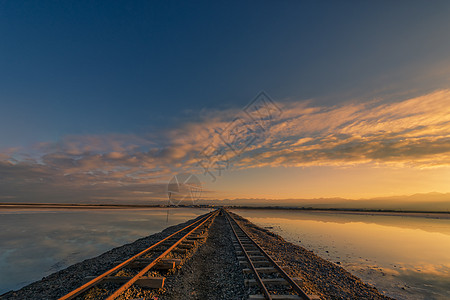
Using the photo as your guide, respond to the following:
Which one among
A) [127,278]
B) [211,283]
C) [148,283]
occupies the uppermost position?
[127,278]

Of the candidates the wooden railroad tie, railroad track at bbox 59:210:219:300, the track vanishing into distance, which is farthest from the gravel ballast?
railroad track at bbox 59:210:219:300

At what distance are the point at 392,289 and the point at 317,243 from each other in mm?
11111

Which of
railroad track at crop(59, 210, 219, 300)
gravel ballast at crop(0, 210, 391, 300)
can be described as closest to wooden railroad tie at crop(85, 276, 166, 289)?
railroad track at crop(59, 210, 219, 300)

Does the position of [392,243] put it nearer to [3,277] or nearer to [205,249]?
[205,249]

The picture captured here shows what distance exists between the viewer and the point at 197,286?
313 inches

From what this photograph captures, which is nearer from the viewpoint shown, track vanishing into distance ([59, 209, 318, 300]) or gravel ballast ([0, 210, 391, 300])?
track vanishing into distance ([59, 209, 318, 300])

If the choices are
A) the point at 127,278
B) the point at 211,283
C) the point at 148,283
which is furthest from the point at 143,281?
the point at 211,283

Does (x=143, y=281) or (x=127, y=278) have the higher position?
(x=127, y=278)

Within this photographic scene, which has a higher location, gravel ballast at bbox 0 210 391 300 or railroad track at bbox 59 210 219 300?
railroad track at bbox 59 210 219 300

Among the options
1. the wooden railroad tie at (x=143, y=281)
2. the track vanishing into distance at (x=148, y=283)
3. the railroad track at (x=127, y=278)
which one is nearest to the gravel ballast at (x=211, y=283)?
the wooden railroad tie at (x=143, y=281)

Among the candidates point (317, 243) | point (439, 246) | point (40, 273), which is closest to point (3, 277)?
point (40, 273)

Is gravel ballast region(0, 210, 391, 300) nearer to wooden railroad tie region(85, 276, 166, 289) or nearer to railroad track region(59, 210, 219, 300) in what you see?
wooden railroad tie region(85, 276, 166, 289)

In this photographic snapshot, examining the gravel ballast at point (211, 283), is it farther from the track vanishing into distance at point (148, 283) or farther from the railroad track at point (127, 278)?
the railroad track at point (127, 278)

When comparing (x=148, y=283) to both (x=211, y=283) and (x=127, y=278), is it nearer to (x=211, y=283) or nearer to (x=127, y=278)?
(x=127, y=278)
